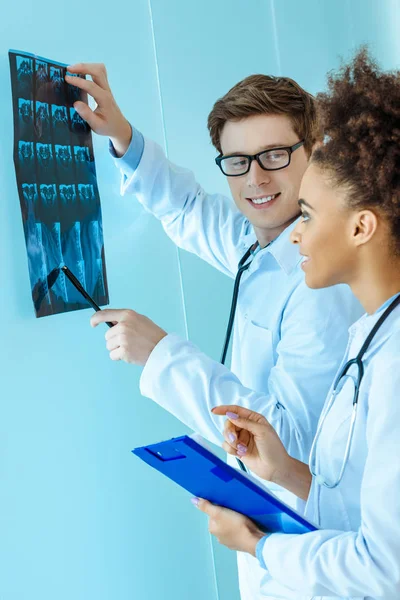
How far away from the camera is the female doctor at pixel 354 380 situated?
0.92 metres

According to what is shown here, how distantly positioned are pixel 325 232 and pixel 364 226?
0.06m

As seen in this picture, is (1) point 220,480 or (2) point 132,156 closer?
(1) point 220,480

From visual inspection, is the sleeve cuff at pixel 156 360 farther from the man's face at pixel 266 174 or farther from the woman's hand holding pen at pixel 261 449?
the man's face at pixel 266 174

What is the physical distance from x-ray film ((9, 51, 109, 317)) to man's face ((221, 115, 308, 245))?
310 mm

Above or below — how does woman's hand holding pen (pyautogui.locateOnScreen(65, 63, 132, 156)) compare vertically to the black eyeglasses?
above

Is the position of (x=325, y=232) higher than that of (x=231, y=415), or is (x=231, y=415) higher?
(x=325, y=232)

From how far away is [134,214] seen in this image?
5.50 ft

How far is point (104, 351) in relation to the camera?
1.52 metres

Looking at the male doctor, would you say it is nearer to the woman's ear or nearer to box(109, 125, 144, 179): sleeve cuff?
box(109, 125, 144, 179): sleeve cuff

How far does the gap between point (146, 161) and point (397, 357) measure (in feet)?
2.70

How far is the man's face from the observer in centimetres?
150

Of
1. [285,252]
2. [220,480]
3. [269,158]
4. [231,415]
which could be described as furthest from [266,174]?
[220,480]

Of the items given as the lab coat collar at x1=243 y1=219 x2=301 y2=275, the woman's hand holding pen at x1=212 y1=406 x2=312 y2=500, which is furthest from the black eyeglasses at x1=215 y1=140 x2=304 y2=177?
the woman's hand holding pen at x1=212 y1=406 x2=312 y2=500

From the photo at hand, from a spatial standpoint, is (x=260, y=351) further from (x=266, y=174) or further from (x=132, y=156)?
(x=132, y=156)
